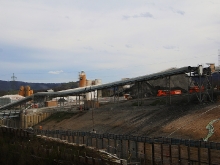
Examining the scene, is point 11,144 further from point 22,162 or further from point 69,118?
point 69,118

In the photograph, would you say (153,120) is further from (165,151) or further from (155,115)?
(165,151)

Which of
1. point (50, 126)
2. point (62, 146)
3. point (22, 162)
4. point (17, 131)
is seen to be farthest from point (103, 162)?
point (50, 126)

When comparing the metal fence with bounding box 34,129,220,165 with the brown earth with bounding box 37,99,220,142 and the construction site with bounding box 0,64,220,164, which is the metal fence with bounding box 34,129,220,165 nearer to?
the construction site with bounding box 0,64,220,164

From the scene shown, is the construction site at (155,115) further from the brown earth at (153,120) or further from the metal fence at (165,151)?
the metal fence at (165,151)

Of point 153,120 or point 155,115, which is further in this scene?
point 155,115

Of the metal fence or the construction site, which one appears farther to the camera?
the construction site

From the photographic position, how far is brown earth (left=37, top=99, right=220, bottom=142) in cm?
4509

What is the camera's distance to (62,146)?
3341 cm

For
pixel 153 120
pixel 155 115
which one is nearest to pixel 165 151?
pixel 153 120

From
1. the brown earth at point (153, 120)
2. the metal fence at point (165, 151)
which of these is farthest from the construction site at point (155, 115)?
the metal fence at point (165, 151)

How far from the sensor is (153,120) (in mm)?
55531

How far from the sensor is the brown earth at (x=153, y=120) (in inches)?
1775

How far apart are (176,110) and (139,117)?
6.93m

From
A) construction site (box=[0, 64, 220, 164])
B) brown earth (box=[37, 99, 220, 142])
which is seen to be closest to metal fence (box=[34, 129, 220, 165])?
construction site (box=[0, 64, 220, 164])
